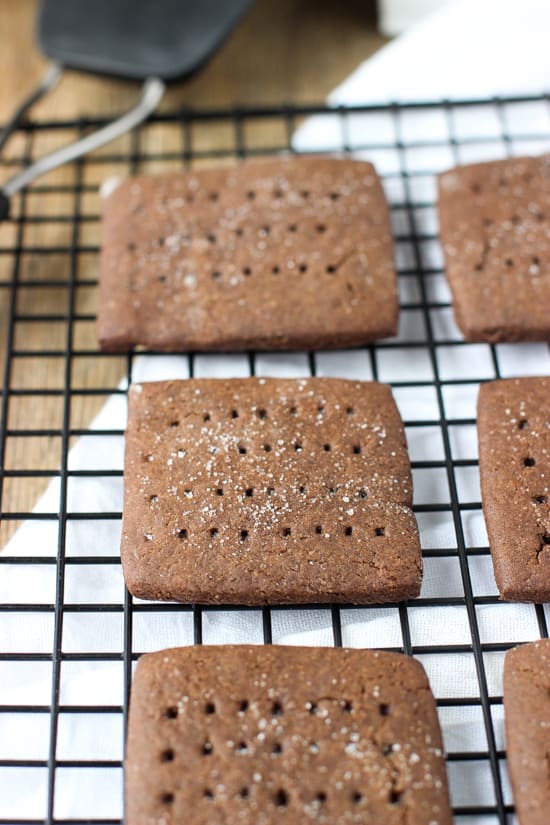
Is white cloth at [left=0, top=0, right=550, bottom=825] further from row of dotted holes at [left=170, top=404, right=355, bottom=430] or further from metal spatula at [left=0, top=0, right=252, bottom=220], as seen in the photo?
metal spatula at [left=0, top=0, right=252, bottom=220]

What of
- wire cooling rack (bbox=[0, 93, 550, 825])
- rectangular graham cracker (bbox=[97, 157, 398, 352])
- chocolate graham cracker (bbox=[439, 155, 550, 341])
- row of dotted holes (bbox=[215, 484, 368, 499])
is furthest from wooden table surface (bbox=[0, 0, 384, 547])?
chocolate graham cracker (bbox=[439, 155, 550, 341])

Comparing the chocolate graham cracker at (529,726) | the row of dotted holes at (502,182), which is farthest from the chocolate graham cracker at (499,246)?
the chocolate graham cracker at (529,726)

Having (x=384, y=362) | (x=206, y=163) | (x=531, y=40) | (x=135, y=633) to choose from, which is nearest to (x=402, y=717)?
(x=135, y=633)

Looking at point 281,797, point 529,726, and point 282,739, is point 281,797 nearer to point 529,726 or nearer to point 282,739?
point 282,739

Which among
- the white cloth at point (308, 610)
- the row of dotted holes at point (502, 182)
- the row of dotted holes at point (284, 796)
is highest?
the row of dotted holes at point (502, 182)

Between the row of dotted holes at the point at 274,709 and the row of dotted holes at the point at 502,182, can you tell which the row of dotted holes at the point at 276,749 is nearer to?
the row of dotted holes at the point at 274,709

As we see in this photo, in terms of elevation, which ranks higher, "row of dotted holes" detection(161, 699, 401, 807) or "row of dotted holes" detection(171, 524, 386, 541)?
"row of dotted holes" detection(171, 524, 386, 541)
